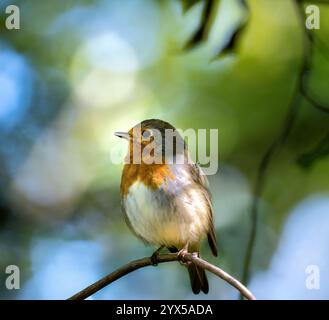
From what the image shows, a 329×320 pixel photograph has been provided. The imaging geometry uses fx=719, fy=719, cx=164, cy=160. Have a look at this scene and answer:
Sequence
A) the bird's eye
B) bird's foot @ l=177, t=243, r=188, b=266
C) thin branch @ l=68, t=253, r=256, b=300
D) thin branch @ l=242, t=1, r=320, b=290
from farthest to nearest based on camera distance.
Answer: thin branch @ l=242, t=1, r=320, b=290 < the bird's eye < bird's foot @ l=177, t=243, r=188, b=266 < thin branch @ l=68, t=253, r=256, b=300

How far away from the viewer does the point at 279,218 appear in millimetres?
5188

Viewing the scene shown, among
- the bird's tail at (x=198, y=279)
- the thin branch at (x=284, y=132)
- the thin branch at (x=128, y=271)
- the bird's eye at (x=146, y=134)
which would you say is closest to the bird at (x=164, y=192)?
the bird's eye at (x=146, y=134)

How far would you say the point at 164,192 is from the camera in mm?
4055

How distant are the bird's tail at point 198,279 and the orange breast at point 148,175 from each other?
2.11 ft

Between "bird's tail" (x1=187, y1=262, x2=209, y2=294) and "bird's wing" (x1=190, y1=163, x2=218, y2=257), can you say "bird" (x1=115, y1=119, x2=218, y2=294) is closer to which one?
"bird's wing" (x1=190, y1=163, x2=218, y2=257)

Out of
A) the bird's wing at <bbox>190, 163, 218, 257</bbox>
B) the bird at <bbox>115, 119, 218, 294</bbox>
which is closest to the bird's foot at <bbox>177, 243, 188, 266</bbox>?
the bird at <bbox>115, 119, 218, 294</bbox>

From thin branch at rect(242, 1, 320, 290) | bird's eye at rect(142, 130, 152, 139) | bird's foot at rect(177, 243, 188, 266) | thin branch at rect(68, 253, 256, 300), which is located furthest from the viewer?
thin branch at rect(242, 1, 320, 290)

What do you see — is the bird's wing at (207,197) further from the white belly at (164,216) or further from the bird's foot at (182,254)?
the bird's foot at (182,254)

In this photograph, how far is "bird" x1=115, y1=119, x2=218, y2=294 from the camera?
406cm

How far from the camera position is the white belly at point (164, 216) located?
4051 millimetres

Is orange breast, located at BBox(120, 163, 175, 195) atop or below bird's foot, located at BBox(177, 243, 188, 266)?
atop

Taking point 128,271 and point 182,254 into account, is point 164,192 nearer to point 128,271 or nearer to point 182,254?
point 182,254

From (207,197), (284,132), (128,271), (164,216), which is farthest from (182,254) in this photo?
(284,132)

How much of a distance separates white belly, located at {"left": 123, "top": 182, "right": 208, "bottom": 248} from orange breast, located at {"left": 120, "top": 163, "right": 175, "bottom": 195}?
3 cm
